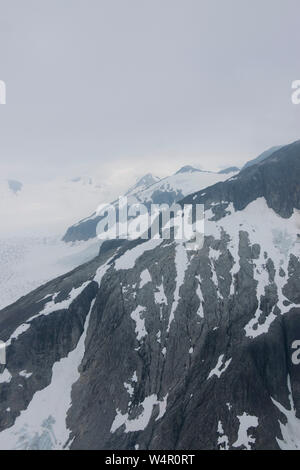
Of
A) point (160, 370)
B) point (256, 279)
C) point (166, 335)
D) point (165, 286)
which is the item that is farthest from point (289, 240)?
point (160, 370)

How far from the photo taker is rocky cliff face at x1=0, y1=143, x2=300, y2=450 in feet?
217

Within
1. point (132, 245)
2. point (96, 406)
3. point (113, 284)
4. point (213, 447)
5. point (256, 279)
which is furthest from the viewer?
point (132, 245)

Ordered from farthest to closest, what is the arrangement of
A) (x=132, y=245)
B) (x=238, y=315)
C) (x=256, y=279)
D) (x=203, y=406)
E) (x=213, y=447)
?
(x=132, y=245)
(x=256, y=279)
(x=238, y=315)
(x=203, y=406)
(x=213, y=447)

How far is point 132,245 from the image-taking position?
367 ft

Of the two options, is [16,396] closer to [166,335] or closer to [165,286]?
[166,335]

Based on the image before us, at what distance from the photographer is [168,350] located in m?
77.4

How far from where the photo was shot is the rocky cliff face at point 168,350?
66250mm

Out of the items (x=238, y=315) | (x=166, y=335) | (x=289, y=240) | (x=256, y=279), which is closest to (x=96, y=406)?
(x=166, y=335)

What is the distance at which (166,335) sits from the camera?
3142 inches

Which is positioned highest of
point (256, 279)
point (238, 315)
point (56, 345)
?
point (256, 279)

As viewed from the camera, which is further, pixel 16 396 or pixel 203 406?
pixel 16 396

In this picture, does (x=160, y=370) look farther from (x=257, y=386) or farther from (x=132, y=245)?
(x=132, y=245)

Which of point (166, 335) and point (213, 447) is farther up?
point (166, 335)

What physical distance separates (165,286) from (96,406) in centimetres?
3159
